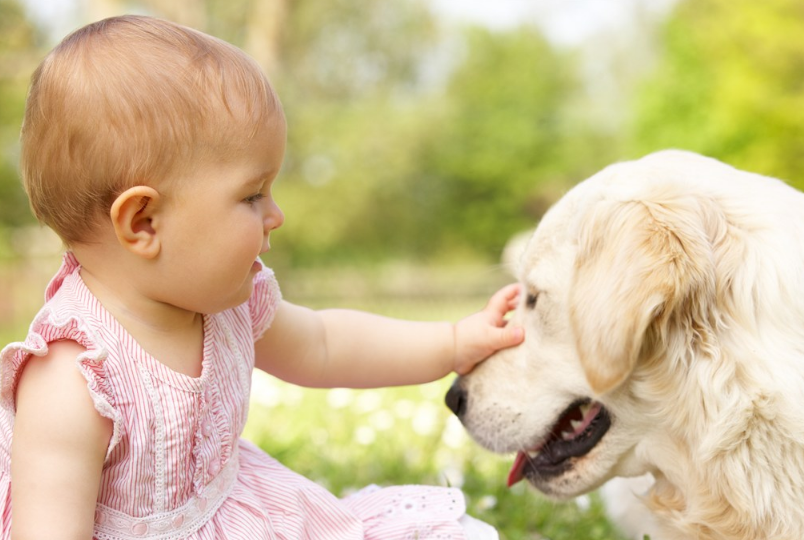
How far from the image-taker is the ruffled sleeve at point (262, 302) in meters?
2.25

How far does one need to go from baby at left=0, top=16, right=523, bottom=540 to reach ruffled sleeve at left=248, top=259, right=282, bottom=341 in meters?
0.21

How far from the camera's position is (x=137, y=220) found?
5.87 ft

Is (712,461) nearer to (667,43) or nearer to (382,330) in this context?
(382,330)

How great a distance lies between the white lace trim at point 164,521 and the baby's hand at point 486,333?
963 mm

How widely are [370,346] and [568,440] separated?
2.24 ft

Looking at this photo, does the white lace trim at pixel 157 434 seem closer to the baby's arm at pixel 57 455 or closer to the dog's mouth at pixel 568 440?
the baby's arm at pixel 57 455

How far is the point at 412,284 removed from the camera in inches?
821

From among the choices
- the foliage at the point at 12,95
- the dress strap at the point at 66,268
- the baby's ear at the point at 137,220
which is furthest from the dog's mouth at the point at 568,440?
the foliage at the point at 12,95

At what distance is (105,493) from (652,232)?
4.73 ft

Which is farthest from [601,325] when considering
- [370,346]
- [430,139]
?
[430,139]

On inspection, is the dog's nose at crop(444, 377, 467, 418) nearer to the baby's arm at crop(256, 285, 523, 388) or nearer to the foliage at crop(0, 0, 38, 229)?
the baby's arm at crop(256, 285, 523, 388)

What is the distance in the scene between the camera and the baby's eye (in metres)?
1.87

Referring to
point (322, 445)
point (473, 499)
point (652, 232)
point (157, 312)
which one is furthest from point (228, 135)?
point (322, 445)

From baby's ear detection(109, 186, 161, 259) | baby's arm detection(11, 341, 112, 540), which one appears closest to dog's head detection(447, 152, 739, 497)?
baby's ear detection(109, 186, 161, 259)
